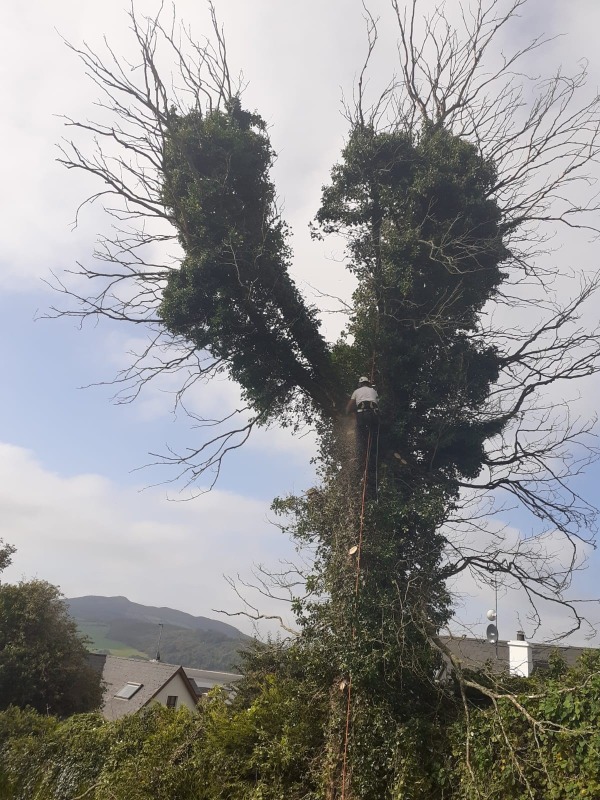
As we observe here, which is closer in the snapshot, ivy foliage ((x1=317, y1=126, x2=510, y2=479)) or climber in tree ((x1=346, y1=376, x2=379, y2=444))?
climber in tree ((x1=346, y1=376, x2=379, y2=444))

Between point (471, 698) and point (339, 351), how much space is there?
6271 millimetres

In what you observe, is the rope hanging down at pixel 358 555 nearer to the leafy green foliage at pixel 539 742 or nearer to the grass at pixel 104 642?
the leafy green foliage at pixel 539 742

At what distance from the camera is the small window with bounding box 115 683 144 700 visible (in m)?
23.4

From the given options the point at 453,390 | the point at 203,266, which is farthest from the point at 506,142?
the point at 203,266

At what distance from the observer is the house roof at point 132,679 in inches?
894

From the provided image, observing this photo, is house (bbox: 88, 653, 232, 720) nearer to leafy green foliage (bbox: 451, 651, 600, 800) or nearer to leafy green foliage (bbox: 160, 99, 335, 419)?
leafy green foliage (bbox: 160, 99, 335, 419)

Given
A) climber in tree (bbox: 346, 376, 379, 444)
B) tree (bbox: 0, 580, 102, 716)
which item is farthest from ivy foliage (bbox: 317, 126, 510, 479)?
tree (bbox: 0, 580, 102, 716)

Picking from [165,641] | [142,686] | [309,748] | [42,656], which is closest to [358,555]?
[309,748]

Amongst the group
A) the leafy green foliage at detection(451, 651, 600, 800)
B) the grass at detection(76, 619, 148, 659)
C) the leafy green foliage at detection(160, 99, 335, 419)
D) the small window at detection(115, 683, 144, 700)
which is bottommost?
the small window at detection(115, 683, 144, 700)

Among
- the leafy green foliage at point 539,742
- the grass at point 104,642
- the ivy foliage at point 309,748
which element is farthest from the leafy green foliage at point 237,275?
the grass at point 104,642

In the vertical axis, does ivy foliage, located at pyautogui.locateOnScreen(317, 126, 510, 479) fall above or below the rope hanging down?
above

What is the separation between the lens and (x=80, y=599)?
468 ft

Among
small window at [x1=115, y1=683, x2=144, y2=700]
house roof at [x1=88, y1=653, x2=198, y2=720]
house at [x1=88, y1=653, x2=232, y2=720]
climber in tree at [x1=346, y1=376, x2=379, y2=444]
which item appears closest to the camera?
climber in tree at [x1=346, y1=376, x2=379, y2=444]

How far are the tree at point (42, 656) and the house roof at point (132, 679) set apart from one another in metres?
6.30
